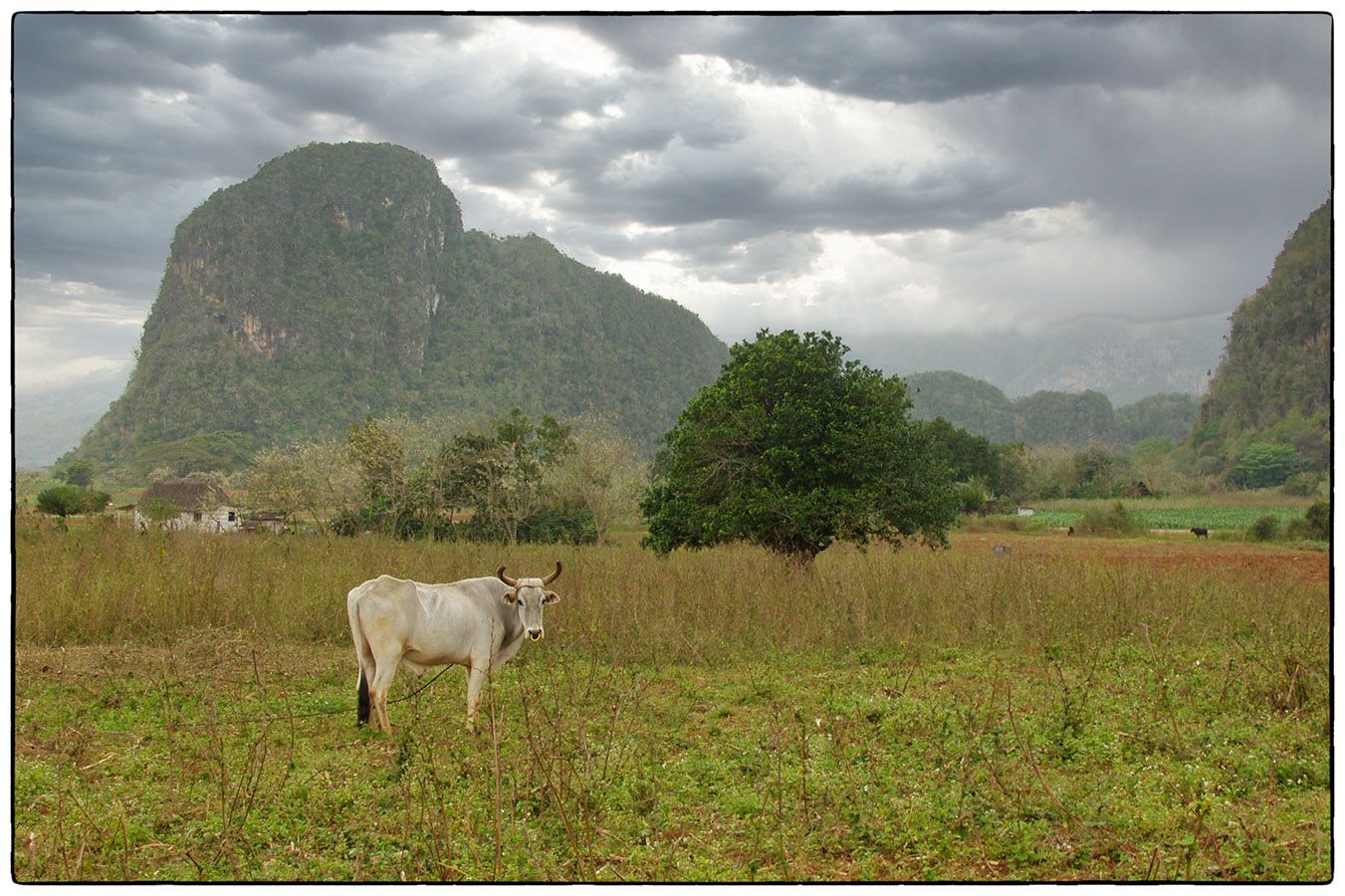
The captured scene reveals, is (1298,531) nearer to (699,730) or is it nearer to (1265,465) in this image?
(1265,465)

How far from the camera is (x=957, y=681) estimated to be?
27.6 ft

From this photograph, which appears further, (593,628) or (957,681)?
(593,628)

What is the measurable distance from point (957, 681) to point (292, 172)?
131597mm

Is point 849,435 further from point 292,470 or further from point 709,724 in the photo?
point 292,470

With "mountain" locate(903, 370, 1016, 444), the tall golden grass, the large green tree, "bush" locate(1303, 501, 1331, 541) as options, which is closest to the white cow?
the tall golden grass

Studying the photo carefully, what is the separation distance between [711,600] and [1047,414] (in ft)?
410

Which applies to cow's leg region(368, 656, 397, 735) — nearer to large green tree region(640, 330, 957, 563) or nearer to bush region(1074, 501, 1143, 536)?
large green tree region(640, 330, 957, 563)

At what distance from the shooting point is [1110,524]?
3938 centimetres

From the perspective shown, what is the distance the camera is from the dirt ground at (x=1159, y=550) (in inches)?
873

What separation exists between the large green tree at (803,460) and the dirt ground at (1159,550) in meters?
7.10

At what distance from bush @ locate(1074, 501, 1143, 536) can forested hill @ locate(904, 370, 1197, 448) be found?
3070 inches

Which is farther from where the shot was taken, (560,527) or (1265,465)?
(1265,465)

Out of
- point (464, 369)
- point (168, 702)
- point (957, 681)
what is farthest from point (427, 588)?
point (464, 369)

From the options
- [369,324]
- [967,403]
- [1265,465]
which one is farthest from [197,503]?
[967,403]
